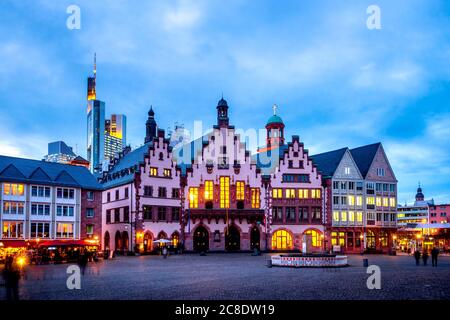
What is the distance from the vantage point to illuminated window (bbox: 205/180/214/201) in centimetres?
7825

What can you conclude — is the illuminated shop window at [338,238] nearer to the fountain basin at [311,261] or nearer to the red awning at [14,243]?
the fountain basin at [311,261]

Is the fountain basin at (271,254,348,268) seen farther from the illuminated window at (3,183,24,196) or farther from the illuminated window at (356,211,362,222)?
the illuminated window at (356,211,362,222)

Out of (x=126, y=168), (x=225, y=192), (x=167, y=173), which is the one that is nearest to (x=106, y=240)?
(x=126, y=168)

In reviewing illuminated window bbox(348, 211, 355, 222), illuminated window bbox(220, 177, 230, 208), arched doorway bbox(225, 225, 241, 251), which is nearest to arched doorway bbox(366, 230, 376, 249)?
illuminated window bbox(348, 211, 355, 222)

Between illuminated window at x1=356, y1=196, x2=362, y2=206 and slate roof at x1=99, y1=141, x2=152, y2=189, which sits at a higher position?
slate roof at x1=99, y1=141, x2=152, y2=189

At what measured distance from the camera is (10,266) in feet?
72.6

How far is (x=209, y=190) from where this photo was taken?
258 ft

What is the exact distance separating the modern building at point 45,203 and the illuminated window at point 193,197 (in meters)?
14.1

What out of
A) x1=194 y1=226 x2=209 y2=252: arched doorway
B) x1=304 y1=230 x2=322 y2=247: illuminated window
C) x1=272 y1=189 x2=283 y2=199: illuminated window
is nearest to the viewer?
x1=194 y1=226 x2=209 y2=252: arched doorway

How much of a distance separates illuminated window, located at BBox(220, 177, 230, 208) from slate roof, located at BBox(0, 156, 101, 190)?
19.0 meters

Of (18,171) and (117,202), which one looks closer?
(18,171)
